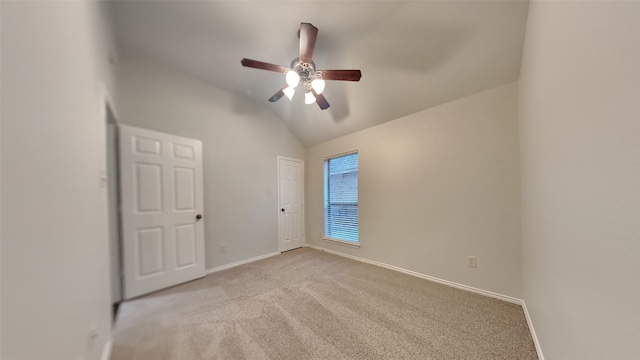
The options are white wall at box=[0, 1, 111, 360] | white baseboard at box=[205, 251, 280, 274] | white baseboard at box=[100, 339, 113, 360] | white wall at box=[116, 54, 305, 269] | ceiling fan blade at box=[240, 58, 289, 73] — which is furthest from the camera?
white baseboard at box=[205, 251, 280, 274]

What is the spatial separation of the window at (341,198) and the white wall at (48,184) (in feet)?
9.70

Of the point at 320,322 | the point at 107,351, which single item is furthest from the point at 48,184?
the point at 320,322

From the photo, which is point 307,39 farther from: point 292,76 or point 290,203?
point 290,203

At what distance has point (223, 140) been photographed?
9.80 ft

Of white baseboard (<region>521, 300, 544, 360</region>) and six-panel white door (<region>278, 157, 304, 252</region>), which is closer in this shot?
white baseboard (<region>521, 300, 544, 360</region>)

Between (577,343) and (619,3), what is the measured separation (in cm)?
125

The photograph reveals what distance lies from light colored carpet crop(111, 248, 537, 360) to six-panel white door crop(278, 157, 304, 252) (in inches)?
49.6

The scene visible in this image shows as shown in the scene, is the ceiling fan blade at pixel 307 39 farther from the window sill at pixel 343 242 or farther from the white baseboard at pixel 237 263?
the white baseboard at pixel 237 263

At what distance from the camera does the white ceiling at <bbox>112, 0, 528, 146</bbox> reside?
65.9 inches

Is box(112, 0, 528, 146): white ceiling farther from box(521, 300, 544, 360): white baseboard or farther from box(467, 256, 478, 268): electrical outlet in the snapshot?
box(521, 300, 544, 360): white baseboard

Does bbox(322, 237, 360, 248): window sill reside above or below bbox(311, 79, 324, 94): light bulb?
below

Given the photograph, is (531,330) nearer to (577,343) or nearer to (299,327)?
(577,343)

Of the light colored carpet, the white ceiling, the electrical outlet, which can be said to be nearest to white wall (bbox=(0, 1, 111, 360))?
the light colored carpet

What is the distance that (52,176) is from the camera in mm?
731
